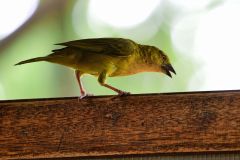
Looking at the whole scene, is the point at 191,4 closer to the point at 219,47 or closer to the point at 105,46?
the point at 219,47

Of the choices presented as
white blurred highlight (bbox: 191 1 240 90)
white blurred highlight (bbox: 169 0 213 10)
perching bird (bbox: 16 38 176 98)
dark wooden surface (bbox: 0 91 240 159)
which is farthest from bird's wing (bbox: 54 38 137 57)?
white blurred highlight (bbox: 169 0 213 10)

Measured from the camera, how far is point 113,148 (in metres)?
2.62

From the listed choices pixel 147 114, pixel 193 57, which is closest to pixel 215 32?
pixel 193 57

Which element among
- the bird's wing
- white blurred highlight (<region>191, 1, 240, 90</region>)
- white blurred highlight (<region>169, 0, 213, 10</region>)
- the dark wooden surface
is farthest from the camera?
white blurred highlight (<region>169, 0, 213, 10</region>)

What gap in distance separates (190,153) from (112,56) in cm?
96

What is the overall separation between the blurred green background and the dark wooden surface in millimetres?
1225

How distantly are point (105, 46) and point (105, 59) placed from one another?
6 centimetres

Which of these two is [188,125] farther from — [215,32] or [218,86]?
[215,32]

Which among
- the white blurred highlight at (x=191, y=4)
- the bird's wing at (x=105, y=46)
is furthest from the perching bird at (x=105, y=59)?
the white blurred highlight at (x=191, y=4)

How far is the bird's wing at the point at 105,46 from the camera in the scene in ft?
10.9

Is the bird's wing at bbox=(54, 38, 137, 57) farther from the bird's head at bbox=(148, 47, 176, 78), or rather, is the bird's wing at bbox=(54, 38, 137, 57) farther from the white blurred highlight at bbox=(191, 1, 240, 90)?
the white blurred highlight at bbox=(191, 1, 240, 90)

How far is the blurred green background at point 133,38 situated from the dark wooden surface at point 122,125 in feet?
4.02

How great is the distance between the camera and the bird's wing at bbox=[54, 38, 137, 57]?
10.9ft

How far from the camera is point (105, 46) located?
3.37 meters
